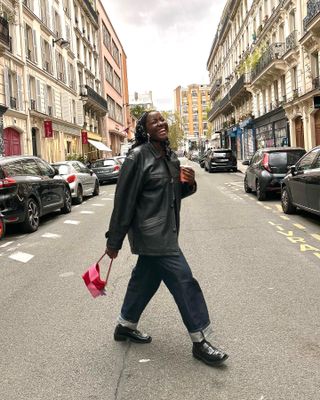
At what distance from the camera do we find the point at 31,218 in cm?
1030

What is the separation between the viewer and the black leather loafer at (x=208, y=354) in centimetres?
333

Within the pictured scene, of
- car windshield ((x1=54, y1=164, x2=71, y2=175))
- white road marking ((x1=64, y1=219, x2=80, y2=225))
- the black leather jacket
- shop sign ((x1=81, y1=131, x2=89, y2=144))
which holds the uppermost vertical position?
shop sign ((x1=81, y1=131, x2=89, y2=144))

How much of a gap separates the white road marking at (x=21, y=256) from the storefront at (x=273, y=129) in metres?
26.4

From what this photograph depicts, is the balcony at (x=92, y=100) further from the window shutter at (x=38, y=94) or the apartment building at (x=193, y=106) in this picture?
the apartment building at (x=193, y=106)

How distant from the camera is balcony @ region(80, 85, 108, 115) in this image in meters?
41.7

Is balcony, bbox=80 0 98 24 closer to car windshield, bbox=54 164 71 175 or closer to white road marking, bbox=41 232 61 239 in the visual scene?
car windshield, bbox=54 164 71 175

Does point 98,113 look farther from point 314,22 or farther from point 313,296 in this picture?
point 313,296

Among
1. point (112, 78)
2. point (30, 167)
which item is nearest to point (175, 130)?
point (112, 78)

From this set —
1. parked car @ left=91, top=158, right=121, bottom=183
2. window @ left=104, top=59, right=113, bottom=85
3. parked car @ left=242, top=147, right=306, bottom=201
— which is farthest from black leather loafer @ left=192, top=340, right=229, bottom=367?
window @ left=104, top=59, right=113, bottom=85

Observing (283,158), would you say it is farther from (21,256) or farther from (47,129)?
(47,129)

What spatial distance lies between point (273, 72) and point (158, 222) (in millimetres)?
32379

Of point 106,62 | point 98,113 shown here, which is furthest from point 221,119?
point 98,113

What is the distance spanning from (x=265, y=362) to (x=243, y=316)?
0.99 m

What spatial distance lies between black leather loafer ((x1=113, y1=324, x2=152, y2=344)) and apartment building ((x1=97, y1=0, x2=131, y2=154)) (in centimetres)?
5208
